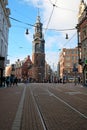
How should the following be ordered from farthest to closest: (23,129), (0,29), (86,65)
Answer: (86,65), (0,29), (23,129)

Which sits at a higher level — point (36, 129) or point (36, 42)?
point (36, 42)

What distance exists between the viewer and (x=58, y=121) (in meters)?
9.85

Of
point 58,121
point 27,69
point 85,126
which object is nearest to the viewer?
point 85,126

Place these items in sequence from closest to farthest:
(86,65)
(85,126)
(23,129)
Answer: (23,129), (85,126), (86,65)

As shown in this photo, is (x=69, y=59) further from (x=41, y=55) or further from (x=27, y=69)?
(x=27, y=69)

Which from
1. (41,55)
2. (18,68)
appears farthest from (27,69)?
(41,55)

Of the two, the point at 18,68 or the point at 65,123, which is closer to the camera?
the point at 65,123

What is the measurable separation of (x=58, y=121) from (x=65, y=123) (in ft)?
1.59

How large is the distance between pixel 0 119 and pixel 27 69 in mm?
157909

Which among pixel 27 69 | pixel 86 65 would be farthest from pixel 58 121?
pixel 27 69

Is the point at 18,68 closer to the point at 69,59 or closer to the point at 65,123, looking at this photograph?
the point at 69,59

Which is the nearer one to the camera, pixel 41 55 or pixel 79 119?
pixel 79 119

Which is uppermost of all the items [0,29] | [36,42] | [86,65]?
[36,42]

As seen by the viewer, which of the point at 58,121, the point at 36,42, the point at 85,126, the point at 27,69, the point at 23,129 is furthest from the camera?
the point at 27,69
